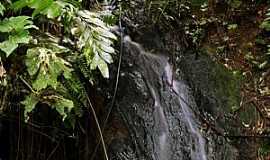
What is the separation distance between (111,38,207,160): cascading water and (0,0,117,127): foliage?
2.25 feet

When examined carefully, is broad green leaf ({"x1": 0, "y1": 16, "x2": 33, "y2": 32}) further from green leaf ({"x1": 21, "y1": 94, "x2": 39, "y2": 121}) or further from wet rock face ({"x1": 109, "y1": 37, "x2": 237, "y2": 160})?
wet rock face ({"x1": 109, "y1": 37, "x2": 237, "y2": 160})

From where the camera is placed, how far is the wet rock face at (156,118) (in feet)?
9.88

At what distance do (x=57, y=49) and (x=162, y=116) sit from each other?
4.40 ft

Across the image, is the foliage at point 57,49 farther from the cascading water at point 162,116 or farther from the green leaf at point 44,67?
the cascading water at point 162,116

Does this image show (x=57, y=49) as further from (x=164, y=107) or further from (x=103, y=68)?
(x=164, y=107)

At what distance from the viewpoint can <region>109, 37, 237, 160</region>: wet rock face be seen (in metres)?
3.01

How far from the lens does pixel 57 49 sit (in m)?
2.30

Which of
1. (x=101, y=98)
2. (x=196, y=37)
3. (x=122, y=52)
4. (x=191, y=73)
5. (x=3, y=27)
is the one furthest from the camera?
(x=196, y=37)

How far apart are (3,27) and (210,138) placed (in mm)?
2128

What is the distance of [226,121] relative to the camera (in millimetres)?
3662

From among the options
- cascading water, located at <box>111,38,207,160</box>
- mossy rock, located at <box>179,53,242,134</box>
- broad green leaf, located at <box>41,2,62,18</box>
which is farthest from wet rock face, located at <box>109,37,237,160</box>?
broad green leaf, located at <box>41,2,62,18</box>

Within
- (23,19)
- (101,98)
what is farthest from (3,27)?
(101,98)

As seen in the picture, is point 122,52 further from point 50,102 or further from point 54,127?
point 50,102

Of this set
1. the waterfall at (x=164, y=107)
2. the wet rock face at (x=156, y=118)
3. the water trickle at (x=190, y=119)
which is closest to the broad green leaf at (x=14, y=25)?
the wet rock face at (x=156, y=118)
